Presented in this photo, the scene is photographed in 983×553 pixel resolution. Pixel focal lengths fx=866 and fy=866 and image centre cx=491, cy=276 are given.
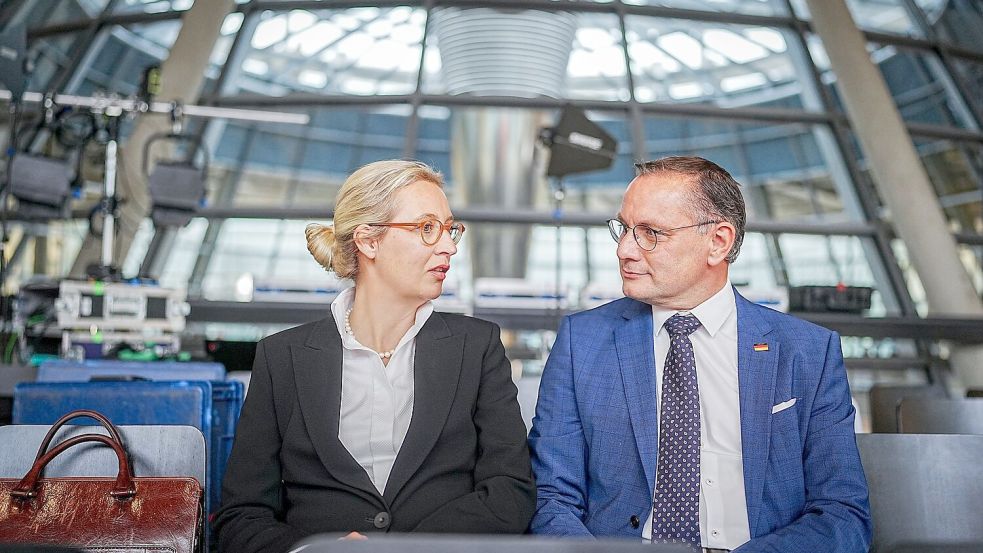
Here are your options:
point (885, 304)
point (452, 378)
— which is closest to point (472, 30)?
point (885, 304)

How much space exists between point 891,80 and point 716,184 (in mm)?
7282

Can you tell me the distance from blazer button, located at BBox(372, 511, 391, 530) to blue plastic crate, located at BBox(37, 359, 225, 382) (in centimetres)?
124

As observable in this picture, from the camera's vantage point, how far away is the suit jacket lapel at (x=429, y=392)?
1827 mm

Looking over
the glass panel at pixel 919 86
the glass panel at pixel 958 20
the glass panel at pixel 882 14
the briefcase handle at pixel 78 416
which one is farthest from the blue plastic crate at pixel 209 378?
the glass panel at pixel 882 14

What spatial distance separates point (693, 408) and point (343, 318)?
830mm

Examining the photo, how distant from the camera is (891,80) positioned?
8312 millimetres

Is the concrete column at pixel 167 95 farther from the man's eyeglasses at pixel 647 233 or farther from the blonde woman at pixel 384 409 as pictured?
the man's eyeglasses at pixel 647 233

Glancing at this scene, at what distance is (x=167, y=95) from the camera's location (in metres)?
5.70

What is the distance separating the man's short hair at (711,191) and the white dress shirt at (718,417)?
160mm

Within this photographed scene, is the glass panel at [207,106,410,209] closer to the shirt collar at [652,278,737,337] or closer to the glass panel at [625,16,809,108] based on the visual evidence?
the glass panel at [625,16,809,108]

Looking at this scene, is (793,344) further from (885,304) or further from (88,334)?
(885,304)

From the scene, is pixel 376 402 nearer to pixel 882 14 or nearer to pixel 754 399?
pixel 754 399

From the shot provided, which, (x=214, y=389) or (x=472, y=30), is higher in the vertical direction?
(x=472, y=30)

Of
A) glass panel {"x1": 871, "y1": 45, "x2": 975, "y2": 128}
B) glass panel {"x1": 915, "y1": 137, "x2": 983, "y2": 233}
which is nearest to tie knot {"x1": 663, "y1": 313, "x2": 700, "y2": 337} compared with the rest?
glass panel {"x1": 915, "y1": 137, "x2": 983, "y2": 233}
